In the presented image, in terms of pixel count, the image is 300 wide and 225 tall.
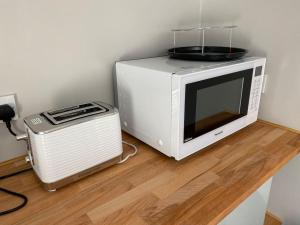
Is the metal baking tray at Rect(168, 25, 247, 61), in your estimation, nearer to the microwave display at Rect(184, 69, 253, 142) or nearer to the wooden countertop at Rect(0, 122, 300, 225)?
the microwave display at Rect(184, 69, 253, 142)

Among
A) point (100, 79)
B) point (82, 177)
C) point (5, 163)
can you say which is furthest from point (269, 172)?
point (5, 163)

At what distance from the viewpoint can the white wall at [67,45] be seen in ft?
2.50

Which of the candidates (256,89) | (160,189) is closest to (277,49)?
(256,89)

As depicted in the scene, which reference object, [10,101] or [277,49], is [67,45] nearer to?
[10,101]

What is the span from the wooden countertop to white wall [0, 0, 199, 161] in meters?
0.28

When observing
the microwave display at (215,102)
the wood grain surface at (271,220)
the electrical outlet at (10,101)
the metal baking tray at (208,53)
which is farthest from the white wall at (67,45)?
the wood grain surface at (271,220)

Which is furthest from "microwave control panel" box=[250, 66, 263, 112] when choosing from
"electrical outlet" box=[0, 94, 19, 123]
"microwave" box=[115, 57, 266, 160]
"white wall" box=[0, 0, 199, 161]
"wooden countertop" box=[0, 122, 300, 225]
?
"electrical outlet" box=[0, 94, 19, 123]

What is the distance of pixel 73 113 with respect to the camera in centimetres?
76

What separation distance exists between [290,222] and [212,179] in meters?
0.72

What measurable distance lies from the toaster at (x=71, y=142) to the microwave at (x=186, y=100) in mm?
138

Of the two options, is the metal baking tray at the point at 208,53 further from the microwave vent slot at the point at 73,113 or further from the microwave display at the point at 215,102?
the microwave vent slot at the point at 73,113

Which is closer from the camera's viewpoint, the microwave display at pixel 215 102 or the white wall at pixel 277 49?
the microwave display at pixel 215 102

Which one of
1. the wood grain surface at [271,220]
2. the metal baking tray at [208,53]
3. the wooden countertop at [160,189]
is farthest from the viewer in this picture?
the wood grain surface at [271,220]

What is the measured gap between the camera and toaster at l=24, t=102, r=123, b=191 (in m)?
0.66
